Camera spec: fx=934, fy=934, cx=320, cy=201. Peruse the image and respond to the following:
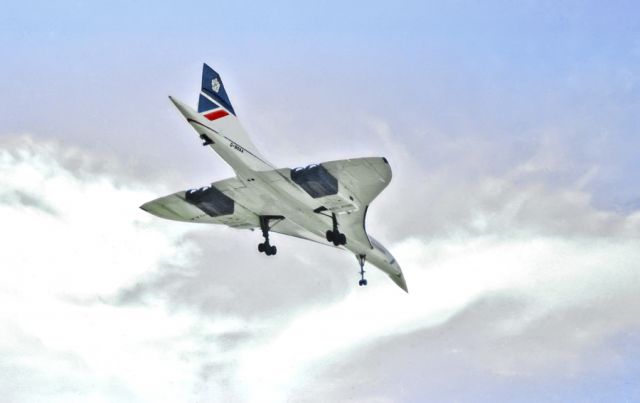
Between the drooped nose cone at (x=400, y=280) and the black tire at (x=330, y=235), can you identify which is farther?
the drooped nose cone at (x=400, y=280)

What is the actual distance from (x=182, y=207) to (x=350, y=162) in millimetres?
12719

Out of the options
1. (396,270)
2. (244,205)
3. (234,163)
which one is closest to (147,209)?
(244,205)

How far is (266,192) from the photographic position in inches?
1960

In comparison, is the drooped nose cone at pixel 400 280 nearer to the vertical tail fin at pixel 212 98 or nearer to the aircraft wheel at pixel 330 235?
the aircraft wheel at pixel 330 235

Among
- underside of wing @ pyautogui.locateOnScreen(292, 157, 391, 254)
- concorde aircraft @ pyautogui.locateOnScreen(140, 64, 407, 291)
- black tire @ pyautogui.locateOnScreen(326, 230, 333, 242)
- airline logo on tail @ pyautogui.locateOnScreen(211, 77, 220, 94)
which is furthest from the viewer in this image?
black tire @ pyautogui.locateOnScreen(326, 230, 333, 242)

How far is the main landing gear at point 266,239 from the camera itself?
55031 millimetres

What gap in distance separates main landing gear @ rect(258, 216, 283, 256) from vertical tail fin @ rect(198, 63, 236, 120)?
26.2ft

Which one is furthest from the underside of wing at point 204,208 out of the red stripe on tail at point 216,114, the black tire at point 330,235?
the black tire at point 330,235

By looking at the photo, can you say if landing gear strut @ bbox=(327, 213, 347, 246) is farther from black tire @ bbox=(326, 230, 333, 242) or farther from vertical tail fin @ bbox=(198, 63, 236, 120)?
vertical tail fin @ bbox=(198, 63, 236, 120)

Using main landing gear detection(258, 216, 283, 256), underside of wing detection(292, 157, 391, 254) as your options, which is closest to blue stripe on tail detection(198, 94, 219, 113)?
underside of wing detection(292, 157, 391, 254)

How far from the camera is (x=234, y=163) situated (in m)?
48.0

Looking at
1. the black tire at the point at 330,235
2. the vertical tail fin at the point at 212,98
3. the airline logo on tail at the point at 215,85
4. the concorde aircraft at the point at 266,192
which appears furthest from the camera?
the black tire at the point at 330,235

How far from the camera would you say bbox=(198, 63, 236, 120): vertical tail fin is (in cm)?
4903

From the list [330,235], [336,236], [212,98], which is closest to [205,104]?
[212,98]
